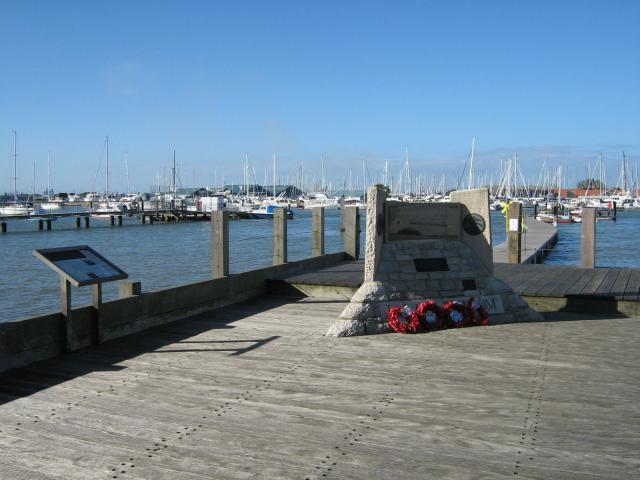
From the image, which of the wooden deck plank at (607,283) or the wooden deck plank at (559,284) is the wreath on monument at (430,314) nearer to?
the wooden deck plank at (559,284)

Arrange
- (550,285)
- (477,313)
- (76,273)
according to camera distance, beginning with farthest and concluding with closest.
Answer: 1. (550,285)
2. (477,313)
3. (76,273)

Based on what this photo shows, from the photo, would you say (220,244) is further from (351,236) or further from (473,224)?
(351,236)

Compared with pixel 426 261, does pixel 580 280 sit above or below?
below

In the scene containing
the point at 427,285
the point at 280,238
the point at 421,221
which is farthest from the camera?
the point at 280,238

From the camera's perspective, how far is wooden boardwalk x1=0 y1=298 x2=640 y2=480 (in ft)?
14.5

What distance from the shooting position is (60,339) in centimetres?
733

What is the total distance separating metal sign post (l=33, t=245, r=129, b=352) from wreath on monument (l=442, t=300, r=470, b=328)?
13.3 feet

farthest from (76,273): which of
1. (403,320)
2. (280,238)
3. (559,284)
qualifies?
(559,284)

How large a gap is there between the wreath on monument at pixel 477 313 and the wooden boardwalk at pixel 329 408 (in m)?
0.43

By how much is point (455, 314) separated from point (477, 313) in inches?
13.5

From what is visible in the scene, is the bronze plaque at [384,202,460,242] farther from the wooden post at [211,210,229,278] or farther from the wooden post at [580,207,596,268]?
the wooden post at [580,207,596,268]

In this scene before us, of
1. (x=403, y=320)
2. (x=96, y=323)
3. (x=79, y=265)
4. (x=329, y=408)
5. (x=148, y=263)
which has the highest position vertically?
(x=79, y=265)

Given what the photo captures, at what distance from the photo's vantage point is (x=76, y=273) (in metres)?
7.14

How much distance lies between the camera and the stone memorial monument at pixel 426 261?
346 inches
